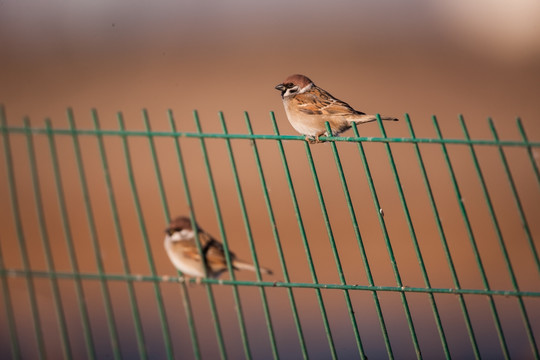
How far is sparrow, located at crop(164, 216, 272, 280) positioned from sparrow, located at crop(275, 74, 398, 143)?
203 centimetres

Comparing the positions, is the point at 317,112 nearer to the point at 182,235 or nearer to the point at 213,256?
the point at 182,235

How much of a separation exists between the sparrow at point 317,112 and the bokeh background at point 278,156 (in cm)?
342

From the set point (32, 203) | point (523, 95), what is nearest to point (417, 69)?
point (523, 95)

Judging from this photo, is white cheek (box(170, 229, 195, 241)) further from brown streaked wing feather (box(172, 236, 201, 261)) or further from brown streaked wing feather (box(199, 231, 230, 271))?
brown streaked wing feather (box(199, 231, 230, 271))

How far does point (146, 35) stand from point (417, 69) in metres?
10.6

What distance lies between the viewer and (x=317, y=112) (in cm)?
903

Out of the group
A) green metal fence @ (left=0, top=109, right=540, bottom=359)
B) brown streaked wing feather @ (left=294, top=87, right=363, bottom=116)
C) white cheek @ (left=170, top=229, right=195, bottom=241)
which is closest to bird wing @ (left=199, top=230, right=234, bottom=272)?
white cheek @ (left=170, top=229, right=195, bottom=241)

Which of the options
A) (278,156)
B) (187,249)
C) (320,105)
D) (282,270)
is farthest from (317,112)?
(278,156)

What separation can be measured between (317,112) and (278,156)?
36.8 ft

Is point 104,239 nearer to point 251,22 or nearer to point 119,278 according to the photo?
point 119,278

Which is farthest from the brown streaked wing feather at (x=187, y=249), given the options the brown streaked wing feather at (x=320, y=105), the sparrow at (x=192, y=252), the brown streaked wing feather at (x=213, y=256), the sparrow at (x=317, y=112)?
the brown streaked wing feather at (x=320, y=105)

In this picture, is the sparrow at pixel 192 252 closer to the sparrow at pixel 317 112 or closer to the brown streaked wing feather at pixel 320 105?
the sparrow at pixel 317 112

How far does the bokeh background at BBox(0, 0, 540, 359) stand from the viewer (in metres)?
13.3

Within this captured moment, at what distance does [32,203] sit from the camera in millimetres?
17844
